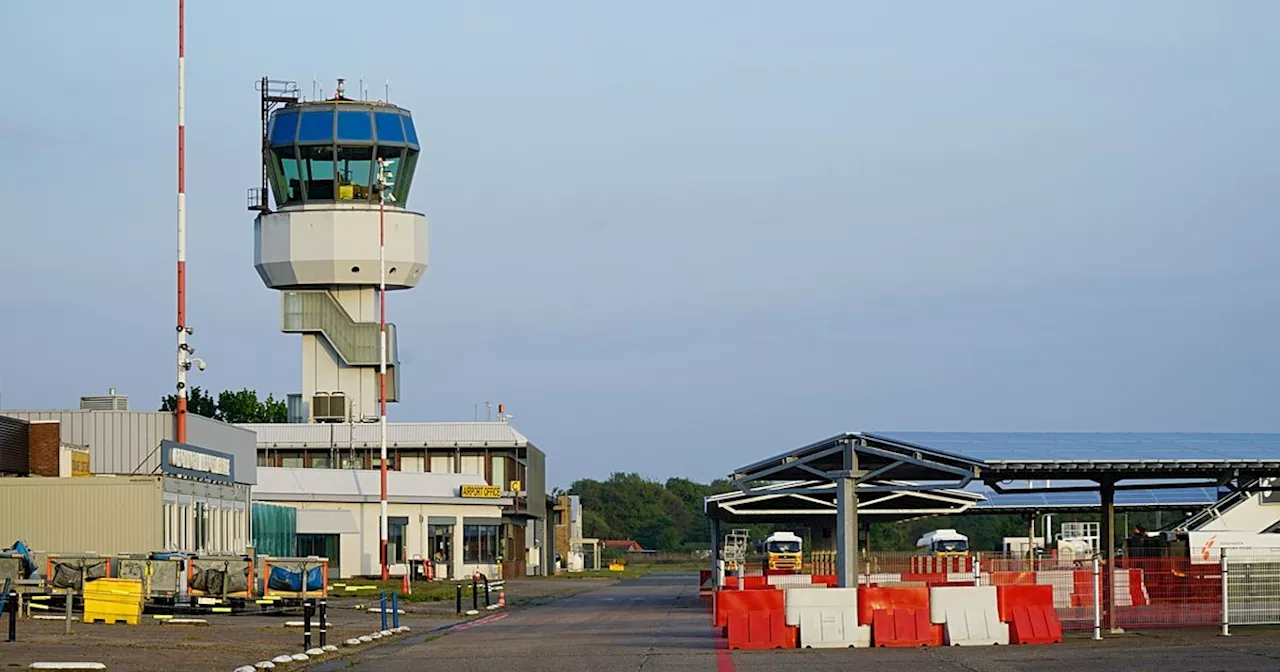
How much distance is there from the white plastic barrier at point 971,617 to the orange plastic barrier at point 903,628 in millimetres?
201

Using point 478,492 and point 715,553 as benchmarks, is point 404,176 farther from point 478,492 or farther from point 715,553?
point 715,553

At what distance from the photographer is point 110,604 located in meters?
37.5

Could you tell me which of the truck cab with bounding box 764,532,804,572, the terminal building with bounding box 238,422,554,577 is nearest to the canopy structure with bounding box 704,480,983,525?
the truck cab with bounding box 764,532,804,572

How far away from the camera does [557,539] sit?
13162 centimetres

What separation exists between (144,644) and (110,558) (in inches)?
477

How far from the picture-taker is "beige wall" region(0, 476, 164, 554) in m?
50.9

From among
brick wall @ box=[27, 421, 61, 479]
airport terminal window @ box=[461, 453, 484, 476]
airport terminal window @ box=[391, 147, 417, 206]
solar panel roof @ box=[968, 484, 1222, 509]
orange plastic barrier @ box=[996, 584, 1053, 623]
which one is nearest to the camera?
orange plastic barrier @ box=[996, 584, 1053, 623]

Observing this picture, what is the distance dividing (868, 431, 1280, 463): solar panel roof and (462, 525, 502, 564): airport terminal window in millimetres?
55375

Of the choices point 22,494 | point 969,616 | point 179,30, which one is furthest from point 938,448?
point 22,494

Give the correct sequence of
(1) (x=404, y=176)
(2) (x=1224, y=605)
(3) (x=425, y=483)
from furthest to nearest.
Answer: (1) (x=404, y=176)
(3) (x=425, y=483)
(2) (x=1224, y=605)

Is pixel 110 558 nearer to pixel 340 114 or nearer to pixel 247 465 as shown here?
pixel 247 465

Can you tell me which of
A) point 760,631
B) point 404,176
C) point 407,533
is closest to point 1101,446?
point 760,631

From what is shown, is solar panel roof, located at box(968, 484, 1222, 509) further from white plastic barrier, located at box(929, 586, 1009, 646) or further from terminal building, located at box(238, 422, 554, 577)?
white plastic barrier, located at box(929, 586, 1009, 646)

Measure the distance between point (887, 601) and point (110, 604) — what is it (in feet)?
54.5
